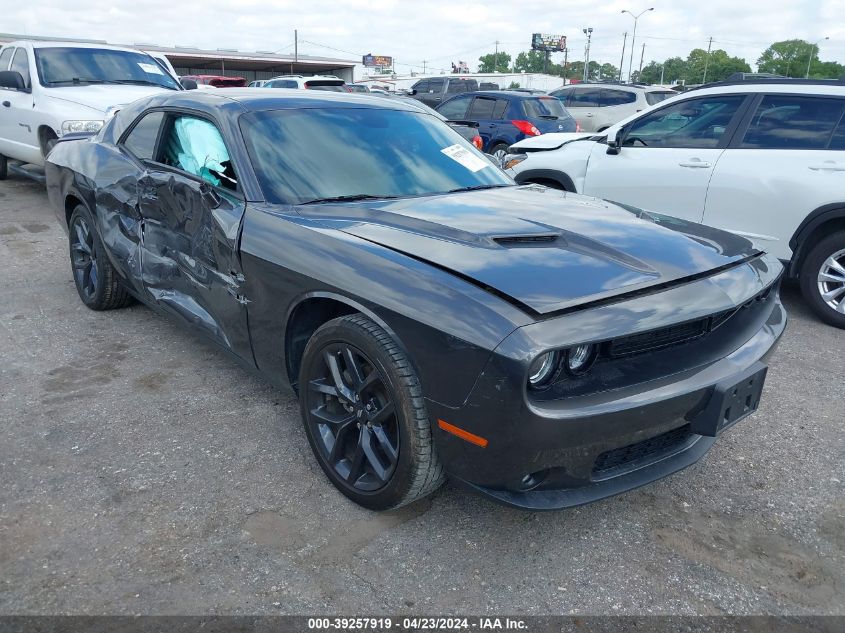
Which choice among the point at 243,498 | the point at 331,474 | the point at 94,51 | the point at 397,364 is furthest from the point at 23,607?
the point at 94,51

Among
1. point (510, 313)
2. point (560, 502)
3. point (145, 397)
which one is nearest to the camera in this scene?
point (510, 313)

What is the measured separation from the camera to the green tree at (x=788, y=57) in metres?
98.6

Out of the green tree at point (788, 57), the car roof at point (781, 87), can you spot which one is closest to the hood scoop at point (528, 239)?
the car roof at point (781, 87)

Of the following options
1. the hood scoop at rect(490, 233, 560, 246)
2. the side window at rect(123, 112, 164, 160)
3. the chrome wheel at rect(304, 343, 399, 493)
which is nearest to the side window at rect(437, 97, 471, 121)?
the side window at rect(123, 112, 164, 160)

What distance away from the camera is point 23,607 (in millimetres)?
2186

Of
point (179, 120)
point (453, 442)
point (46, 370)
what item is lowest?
point (46, 370)

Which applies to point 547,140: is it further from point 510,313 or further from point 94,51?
point 94,51

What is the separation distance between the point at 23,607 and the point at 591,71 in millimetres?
131806

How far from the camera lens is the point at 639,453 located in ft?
8.02

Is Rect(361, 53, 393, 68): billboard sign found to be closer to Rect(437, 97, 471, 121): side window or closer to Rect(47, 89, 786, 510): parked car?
Rect(437, 97, 471, 121): side window

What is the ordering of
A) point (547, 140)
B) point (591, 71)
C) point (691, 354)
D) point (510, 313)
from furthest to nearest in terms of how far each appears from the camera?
point (591, 71)
point (547, 140)
point (691, 354)
point (510, 313)

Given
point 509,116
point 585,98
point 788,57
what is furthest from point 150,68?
point 788,57

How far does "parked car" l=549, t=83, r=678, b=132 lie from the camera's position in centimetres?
1588

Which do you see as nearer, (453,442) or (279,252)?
(453,442)
